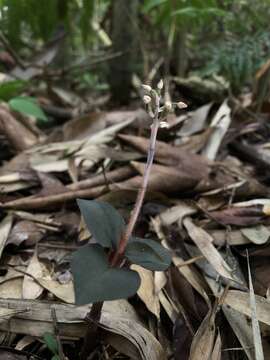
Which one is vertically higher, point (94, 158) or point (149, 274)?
point (94, 158)

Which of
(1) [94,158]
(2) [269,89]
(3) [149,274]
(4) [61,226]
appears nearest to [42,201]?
(4) [61,226]

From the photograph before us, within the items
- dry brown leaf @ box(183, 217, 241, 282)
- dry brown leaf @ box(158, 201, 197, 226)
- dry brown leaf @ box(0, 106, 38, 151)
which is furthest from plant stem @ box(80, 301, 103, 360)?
dry brown leaf @ box(0, 106, 38, 151)

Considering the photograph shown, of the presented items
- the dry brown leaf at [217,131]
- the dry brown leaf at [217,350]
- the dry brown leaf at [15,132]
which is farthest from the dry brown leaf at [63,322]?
the dry brown leaf at [15,132]

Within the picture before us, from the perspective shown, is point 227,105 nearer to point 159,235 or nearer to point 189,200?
point 189,200

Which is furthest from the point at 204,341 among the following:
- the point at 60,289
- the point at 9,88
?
the point at 9,88

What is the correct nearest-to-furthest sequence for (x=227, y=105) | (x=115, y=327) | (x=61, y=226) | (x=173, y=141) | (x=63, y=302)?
1. (x=115, y=327)
2. (x=63, y=302)
3. (x=61, y=226)
4. (x=173, y=141)
5. (x=227, y=105)

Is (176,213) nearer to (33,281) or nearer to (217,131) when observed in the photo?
(33,281)

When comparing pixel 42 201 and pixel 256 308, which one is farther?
pixel 42 201
